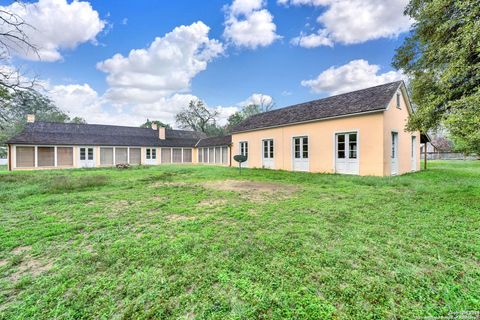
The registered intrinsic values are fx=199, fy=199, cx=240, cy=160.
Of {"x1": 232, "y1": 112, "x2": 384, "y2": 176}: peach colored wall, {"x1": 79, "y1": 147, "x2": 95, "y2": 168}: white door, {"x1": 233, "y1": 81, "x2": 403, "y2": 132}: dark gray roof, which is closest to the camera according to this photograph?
{"x1": 232, "y1": 112, "x2": 384, "y2": 176}: peach colored wall

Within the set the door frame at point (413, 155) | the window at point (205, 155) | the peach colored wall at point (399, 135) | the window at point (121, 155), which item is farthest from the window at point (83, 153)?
the door frame at point (413, 155)

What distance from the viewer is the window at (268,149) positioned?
1628 cm

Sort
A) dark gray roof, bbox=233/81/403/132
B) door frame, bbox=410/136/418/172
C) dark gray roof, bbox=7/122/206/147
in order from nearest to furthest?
dark gray roof, bbox=233/81/403/132 < door frame, bbox=410/136/418/172 < dark gray roof, bbox=7/122/206/147

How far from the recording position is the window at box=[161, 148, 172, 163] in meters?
26.1

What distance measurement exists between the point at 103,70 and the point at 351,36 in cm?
2271

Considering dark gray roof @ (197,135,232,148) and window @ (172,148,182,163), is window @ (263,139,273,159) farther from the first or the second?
window @ (172,148,182,163)

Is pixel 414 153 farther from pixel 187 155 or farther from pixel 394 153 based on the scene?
pixel 187 155

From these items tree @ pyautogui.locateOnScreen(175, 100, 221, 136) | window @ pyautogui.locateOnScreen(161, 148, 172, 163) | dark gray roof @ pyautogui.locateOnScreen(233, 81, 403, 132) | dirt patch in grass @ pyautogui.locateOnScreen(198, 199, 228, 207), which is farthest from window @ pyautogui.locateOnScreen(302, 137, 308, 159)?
tree @ pyautogui.locateOnScreen(175, 100, 221, 136)

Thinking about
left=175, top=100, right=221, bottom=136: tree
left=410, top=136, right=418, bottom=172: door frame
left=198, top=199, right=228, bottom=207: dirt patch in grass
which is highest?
left=175, top=100, right=221, bottom=136: tree

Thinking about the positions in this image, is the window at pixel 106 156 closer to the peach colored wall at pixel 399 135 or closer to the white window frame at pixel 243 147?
the white window frame at pixel 243 147

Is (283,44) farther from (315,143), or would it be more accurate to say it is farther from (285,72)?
(315,143)

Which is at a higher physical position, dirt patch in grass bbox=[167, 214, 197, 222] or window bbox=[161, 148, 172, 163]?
window bbox=[161, 148, 172, 163]

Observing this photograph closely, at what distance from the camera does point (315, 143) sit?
1320 centimetres

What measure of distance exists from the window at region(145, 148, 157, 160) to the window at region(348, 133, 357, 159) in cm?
2208
